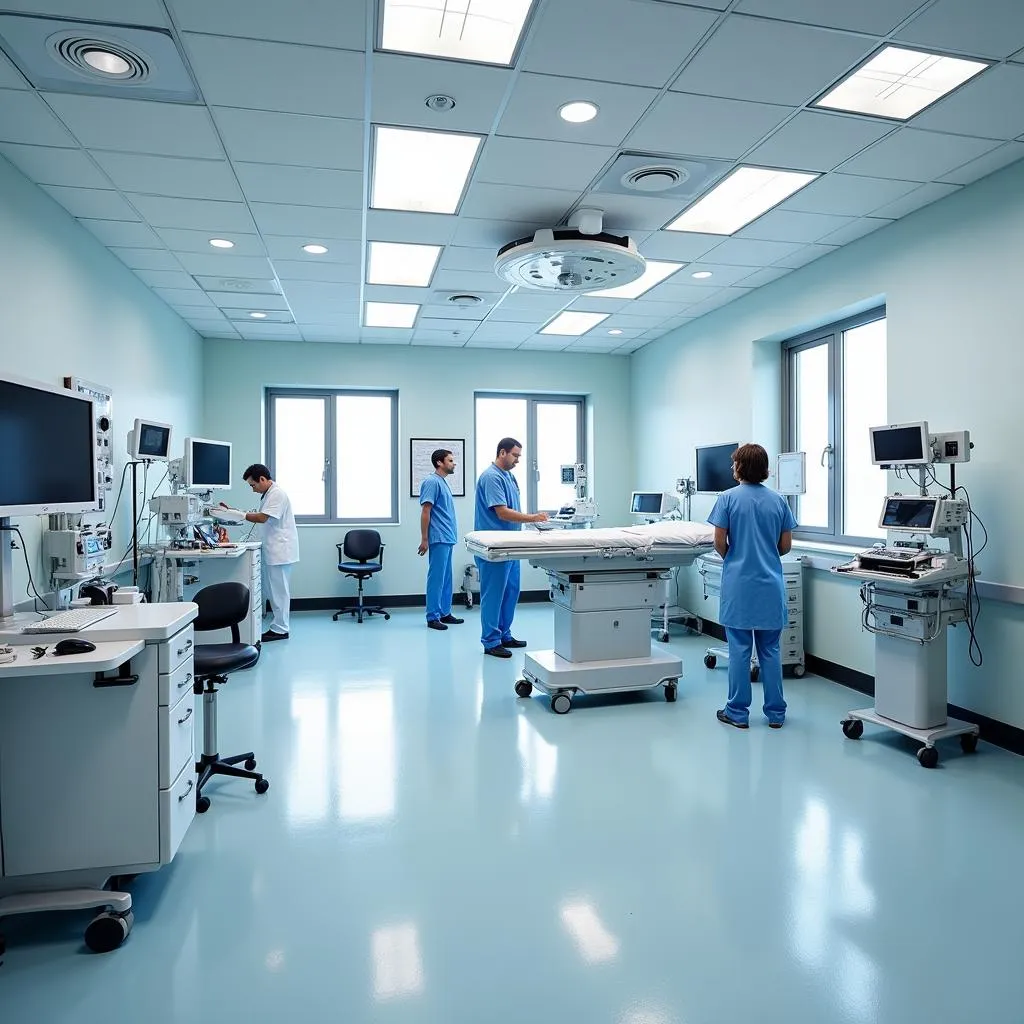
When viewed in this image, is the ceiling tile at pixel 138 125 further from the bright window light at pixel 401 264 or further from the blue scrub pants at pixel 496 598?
the blue scrub pants at pixel 496 598

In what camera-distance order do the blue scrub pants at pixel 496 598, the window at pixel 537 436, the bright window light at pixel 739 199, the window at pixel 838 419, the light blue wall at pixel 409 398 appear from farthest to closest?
the window at pixel 537 436 < the light blue wall at pixel 409 398 < the blue scrub pants at pixel 496 598 < the window at pixel 838 419 < the bright window light at pixel 739 199

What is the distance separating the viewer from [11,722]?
201 centimetres

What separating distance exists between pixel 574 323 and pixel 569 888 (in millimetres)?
4980

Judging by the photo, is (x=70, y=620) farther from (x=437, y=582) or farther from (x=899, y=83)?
(x=437, y=582)

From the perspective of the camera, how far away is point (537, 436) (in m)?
7.83

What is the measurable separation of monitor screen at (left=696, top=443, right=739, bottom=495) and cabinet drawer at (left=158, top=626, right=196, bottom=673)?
150 inches

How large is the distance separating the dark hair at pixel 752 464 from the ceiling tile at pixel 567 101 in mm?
1626

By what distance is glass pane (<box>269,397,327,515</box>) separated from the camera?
286 inches

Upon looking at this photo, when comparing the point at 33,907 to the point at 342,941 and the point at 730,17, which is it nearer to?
the point at 342,941

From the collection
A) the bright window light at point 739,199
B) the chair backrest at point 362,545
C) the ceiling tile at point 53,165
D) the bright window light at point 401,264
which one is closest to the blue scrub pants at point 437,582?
the chair backrest at point 362,545

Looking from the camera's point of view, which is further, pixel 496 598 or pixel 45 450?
pixel 496 598

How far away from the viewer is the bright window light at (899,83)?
2.50m

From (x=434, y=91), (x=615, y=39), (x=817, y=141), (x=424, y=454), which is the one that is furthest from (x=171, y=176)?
(x=424, y=454)

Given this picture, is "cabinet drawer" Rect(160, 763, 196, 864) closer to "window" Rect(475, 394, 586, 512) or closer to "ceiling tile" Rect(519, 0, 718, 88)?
"ceiling tile" Rect(519, 0, 718, 88)
